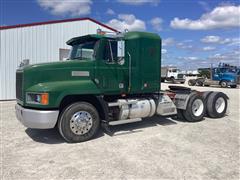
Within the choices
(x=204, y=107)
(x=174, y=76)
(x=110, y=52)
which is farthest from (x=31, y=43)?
(x=174, y=76)

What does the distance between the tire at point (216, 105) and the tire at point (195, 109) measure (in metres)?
0.33

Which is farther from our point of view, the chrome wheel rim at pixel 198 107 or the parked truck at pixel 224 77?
the parked truck at pixel 224 77

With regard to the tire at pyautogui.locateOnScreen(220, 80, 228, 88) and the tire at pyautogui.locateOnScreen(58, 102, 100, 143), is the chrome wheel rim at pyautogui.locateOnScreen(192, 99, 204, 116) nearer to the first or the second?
the tire at pyautogui.locateOnScreen(58, 102, 100, 143)

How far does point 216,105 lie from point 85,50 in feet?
18.8

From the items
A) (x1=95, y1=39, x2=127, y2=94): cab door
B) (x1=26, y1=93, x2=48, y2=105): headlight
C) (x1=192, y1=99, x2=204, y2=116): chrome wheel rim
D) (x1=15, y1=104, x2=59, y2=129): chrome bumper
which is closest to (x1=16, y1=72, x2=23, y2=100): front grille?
(x1=26, y1=93, x2=48, y2=105): headlight

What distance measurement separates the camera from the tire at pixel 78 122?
537 centimetres

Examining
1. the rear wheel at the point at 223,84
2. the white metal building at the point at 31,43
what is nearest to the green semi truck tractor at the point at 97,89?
the white metal building at the point at 31,43

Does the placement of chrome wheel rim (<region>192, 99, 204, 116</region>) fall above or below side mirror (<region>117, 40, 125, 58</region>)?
below

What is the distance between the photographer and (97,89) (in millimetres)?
5949

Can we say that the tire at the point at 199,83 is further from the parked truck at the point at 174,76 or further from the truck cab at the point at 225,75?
the parked truck at the point at 174,76

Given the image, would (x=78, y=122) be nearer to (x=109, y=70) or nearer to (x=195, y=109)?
(x=109, y=70)

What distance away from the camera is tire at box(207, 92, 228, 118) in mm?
Result: 8461

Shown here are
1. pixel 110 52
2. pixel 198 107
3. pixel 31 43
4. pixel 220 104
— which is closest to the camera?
pixel 110 52

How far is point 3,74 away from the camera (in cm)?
1270
